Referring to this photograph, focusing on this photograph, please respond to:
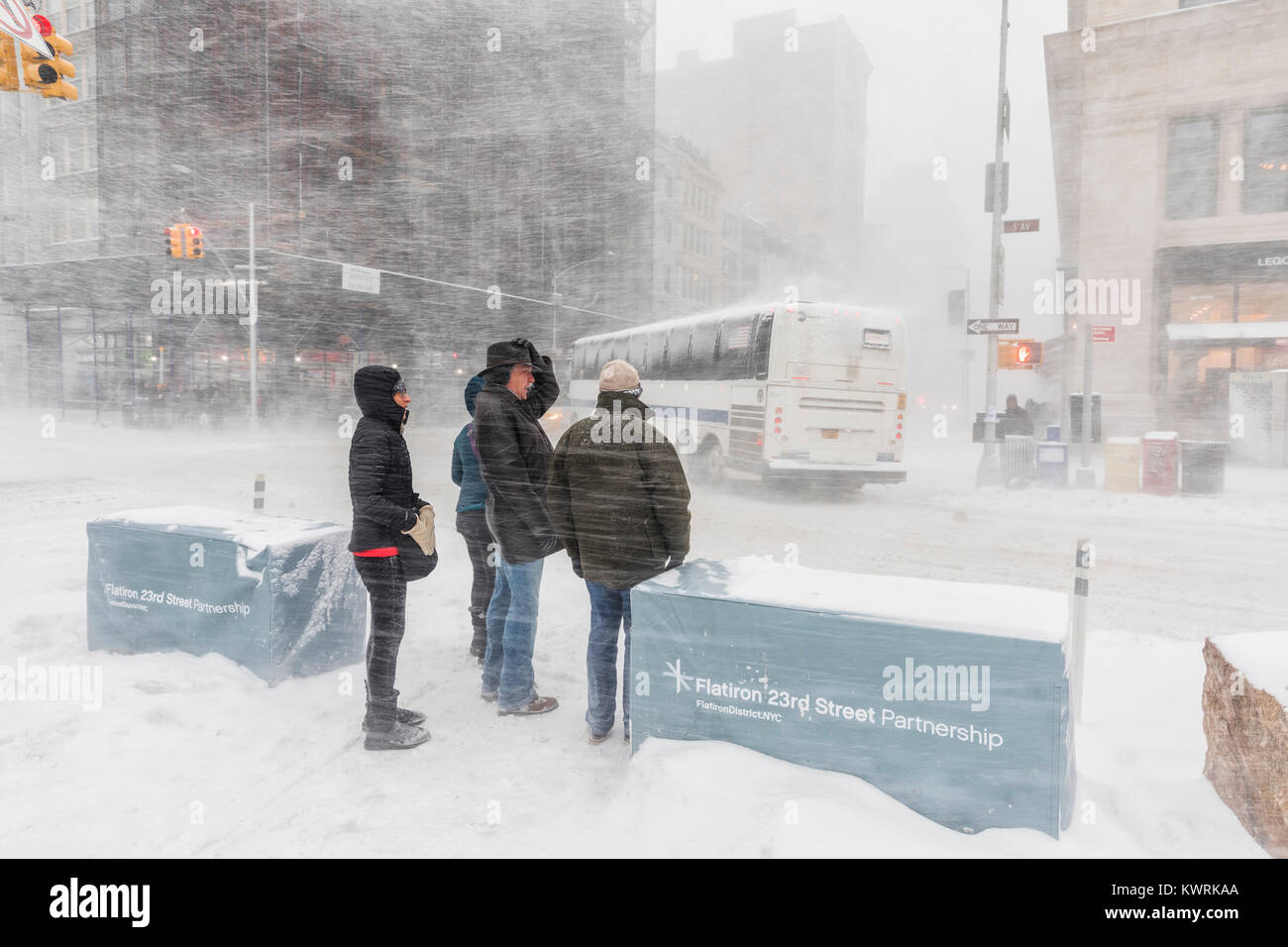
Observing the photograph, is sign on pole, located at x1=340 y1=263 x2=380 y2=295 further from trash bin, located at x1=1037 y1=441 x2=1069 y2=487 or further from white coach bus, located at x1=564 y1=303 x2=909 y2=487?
trash bin, located at x1=1037 y1=441 x2=1069 y2=487

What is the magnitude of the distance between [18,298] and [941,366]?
8888 centimetres

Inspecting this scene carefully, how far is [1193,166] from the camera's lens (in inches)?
908

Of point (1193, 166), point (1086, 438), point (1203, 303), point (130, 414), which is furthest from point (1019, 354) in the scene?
point (130, 414)

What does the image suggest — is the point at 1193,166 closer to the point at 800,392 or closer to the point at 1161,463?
the point at 1161,463

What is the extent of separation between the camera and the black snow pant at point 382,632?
423cm

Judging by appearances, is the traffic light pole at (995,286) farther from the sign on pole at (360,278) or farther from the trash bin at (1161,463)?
the sign on pole at (360,278)

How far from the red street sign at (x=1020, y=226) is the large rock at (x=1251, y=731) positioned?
15.0 metres

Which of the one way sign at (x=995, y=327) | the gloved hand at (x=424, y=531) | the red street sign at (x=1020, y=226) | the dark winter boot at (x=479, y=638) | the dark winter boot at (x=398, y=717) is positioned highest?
the red street sign at (x=1020, y=226)

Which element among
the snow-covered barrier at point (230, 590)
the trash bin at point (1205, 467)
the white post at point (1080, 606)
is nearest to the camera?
the white post at point (1080, 606)

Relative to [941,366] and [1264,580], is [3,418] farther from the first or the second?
[941,366]

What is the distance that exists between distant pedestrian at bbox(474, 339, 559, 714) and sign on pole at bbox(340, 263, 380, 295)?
26.0 metres

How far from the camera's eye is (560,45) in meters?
52.2

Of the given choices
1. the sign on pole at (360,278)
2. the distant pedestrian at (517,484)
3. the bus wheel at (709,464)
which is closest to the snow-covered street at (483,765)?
the distant pedestrian at (517,484)
